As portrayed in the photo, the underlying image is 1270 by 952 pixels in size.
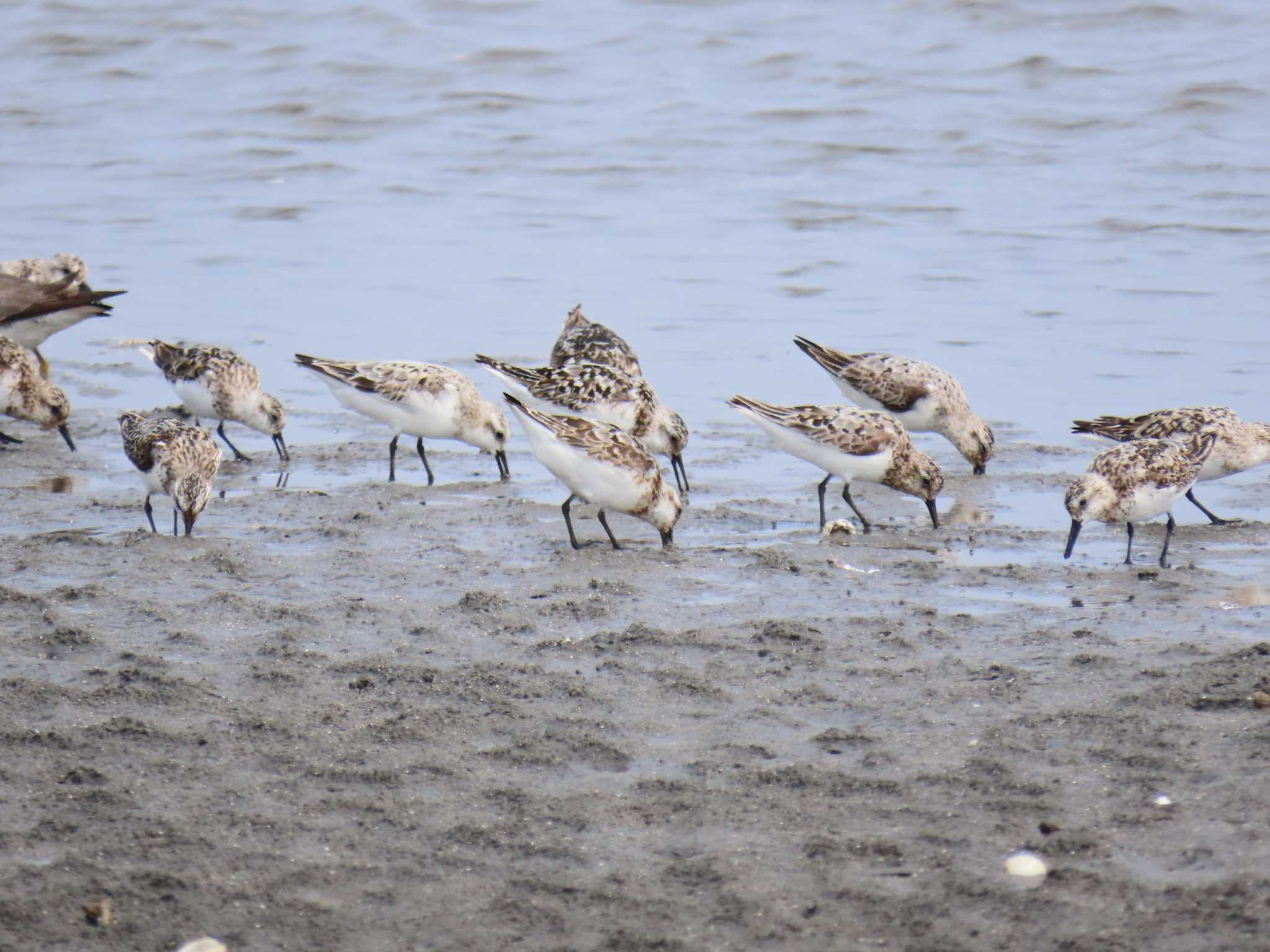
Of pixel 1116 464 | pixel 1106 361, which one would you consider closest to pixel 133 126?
pixel 1106 361

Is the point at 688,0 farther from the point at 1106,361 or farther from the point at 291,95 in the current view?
the point at 1106,361

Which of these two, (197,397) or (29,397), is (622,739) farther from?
(29,397)

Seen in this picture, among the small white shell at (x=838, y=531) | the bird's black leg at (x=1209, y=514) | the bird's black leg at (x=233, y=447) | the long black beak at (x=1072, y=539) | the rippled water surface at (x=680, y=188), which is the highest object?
the rippled water surface at (x=680, y=188)

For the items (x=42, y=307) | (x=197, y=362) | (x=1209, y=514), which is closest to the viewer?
(x=1209, y=514)

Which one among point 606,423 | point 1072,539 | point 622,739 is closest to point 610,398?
point 606,423

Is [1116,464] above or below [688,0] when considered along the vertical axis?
below

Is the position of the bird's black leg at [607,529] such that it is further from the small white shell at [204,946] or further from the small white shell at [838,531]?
the small white shell at [204,946]

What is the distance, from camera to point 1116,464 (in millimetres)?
9398

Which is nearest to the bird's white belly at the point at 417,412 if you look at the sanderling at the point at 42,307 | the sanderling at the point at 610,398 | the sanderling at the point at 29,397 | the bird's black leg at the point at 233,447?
the sanderling at the point at 610,398

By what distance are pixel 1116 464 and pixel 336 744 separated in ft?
16.8

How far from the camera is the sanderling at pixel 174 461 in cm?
927

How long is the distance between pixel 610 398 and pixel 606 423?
1.23 m

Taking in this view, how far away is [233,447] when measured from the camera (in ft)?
38.6

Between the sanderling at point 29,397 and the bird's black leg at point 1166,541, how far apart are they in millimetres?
7240
